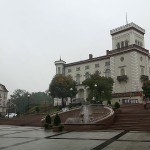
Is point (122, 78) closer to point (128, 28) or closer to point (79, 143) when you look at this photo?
point (128, 28)

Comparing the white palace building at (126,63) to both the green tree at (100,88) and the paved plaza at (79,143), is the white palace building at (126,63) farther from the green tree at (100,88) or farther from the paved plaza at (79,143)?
the paved plaza at (79,143)

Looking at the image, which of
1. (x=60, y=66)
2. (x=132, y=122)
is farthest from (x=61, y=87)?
(x=132, y=122)

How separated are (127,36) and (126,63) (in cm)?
753

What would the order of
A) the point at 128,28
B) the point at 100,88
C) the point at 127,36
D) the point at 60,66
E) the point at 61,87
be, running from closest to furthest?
1. the point at 100,88
2. the point at 128,28
3. the point at 127,36
4. the point at 61,87
5. the point at 60,66

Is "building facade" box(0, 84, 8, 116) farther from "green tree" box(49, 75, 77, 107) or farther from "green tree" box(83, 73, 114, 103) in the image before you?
"green tree" box(83, 73, 114, 103)

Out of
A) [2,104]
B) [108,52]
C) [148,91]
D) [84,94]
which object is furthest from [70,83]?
[2,104]

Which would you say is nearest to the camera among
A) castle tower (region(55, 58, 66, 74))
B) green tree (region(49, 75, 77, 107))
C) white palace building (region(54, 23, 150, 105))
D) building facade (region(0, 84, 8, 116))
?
white palace building (region(54, 23, 150, 105))

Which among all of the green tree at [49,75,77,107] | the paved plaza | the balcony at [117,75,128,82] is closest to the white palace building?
the balcony at [117,75,128,82]

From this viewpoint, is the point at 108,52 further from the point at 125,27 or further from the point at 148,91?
the point at 148,91

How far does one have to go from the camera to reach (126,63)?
61.2 m

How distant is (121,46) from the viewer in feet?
213

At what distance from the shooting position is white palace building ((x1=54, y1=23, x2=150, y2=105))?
2323 inches

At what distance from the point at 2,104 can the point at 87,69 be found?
47.6m

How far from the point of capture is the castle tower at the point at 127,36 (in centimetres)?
6253
